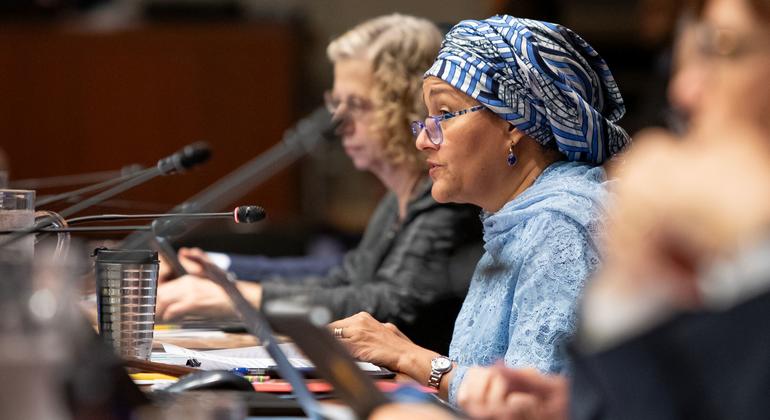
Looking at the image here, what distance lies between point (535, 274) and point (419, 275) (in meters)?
0.97

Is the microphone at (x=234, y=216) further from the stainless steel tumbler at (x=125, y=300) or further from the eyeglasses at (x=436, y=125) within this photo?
the eyeglasses at (x=436, y=125)

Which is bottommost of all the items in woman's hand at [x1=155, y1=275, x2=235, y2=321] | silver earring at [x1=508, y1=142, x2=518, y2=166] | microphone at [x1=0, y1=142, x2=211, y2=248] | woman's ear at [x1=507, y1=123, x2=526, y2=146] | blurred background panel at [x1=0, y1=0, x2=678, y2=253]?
blurred background panel at [x1=0, y1=0, x2=678, y2=253]

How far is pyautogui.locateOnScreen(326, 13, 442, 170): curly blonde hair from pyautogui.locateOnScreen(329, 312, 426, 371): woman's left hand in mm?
1009

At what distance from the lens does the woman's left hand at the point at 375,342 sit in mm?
1980

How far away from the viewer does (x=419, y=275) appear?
112 inches

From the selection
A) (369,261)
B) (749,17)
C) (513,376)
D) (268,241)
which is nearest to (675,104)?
(749,17)

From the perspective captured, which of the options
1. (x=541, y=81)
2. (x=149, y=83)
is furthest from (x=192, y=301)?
(x=149, y=83)

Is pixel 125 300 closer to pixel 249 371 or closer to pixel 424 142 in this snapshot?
pixel 249 371

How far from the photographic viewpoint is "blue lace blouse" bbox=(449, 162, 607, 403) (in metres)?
1.83

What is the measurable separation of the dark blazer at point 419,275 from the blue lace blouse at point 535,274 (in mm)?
474

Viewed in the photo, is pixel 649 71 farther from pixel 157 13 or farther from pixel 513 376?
pixel 513 376

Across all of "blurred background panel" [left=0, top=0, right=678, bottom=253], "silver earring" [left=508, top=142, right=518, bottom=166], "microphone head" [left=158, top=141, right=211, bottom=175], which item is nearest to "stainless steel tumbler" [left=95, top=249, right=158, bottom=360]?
"microphone head" [left=158, top=141, right=211, bottom=175]

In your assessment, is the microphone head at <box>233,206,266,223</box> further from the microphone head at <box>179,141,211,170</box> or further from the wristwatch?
the microphone head at <box>179,141,211,170</box>

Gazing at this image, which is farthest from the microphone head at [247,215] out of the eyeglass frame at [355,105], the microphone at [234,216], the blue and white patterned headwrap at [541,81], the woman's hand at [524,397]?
the eyeglass frame at [355,105]
